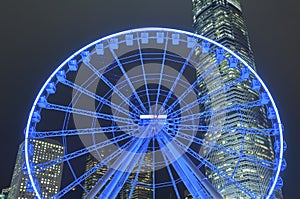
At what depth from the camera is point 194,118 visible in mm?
17812

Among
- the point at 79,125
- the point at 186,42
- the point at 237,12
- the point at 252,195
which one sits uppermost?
the point at 237,12

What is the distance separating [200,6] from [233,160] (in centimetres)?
4735

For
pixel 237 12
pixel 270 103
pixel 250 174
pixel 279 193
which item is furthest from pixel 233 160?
pixel 270 103

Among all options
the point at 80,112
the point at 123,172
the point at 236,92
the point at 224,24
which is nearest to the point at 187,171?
the point at 123,172

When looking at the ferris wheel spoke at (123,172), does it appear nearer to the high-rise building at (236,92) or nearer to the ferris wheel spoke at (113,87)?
the ferris wheel spoke at (113,87)

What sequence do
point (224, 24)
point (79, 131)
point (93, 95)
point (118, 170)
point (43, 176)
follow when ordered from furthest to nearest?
1. point (224, 24)
2. point (43, 176)
3. point (93, 95)
4. point (79, 131)
5. point (118, 170)

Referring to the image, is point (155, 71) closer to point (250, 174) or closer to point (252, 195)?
point (252, 195)

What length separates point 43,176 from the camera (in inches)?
3629

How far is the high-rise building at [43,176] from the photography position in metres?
86.5

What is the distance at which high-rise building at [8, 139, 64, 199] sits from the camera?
86500mm

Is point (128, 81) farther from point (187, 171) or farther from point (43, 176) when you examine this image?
point (43, 176)

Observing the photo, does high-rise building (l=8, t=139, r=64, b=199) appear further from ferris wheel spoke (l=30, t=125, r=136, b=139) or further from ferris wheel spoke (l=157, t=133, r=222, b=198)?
ferris wheel spoke (l=157, t=133, r=222, b=198)

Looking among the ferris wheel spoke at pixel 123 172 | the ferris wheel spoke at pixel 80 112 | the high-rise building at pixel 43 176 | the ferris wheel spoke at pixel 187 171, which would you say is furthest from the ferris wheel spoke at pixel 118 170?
the high-rise building at pixel 43 176

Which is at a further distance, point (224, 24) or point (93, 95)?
point (224, 24)
